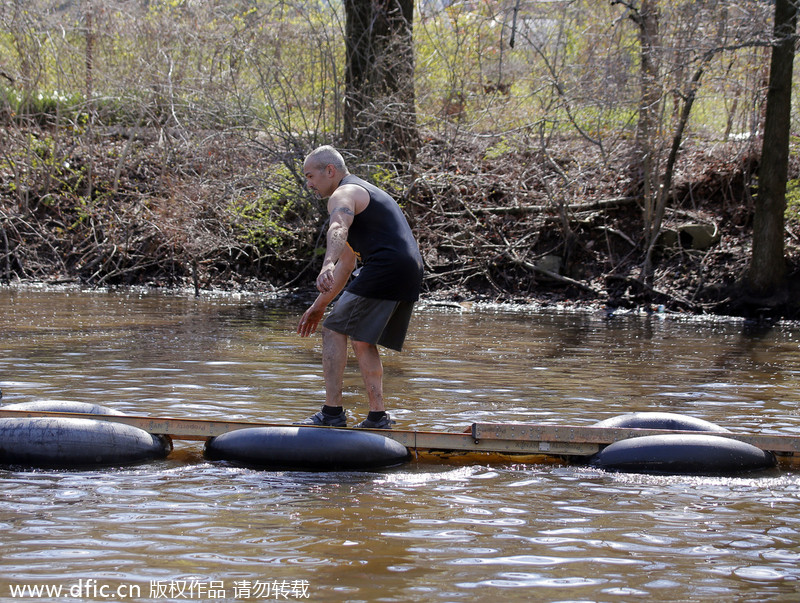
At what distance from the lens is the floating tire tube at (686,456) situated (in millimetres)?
5762

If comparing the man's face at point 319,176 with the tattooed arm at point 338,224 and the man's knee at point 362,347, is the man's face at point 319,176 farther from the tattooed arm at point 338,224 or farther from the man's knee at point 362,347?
the man's knee at point 362,347

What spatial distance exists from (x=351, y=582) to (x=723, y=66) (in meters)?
15.3

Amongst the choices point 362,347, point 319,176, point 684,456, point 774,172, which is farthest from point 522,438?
point 774,172

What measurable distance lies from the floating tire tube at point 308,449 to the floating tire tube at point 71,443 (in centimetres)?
52

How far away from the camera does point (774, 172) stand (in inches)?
591

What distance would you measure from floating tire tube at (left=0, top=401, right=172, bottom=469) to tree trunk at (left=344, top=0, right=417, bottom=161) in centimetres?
1204

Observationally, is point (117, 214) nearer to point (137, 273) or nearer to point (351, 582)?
point (137, 273)

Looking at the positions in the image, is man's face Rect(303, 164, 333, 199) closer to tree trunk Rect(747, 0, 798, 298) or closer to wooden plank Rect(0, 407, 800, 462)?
wooden plank Rect(0, 407, 800, 462)

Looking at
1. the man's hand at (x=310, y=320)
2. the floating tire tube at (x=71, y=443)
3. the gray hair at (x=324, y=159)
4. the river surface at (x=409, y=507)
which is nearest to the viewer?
the river surface at (x=409, y=507)

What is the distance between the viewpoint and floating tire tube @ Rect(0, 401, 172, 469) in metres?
5.70

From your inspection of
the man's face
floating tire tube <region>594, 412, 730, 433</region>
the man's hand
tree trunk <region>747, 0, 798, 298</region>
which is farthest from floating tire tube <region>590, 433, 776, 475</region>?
tree trunk <region>747, 0, 798, 298</region>

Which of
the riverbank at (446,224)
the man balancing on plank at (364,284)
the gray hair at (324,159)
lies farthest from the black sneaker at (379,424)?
the riverbank at (446,224)

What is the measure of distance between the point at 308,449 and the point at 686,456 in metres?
2.37

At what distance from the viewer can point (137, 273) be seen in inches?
774
